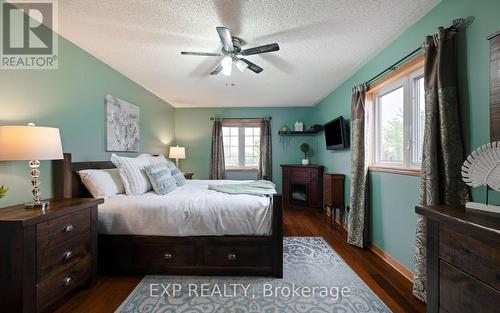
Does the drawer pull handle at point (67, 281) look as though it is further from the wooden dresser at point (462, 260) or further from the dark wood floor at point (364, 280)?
the wooden dresser at point (462, 260)

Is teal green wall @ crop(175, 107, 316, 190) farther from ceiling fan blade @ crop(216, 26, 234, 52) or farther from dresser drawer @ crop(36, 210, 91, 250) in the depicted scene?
dresser drawer @ crop(36, 210, 91, 250)

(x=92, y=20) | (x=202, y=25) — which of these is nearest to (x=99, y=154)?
(x=92, y=20)

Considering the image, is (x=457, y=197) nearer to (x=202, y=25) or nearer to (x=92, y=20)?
(x=202, y=25)

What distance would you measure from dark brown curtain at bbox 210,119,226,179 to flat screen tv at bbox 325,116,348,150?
98.8 inches

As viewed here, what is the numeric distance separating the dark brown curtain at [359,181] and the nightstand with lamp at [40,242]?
9.55 ft

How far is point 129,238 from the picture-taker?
80.5 inches

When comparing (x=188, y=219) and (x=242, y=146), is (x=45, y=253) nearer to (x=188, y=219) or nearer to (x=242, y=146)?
(x=188, y=219)

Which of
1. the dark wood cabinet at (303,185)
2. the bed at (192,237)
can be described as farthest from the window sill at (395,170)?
the dark wood cabinet at (303,185)

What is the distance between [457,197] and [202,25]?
251 centimetres

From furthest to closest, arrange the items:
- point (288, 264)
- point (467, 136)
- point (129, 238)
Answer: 1. point (288, 264)
2. point (129, 238)
3. point (467, 136)

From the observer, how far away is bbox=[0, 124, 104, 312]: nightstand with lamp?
1.31 meters

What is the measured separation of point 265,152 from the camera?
5176 mm

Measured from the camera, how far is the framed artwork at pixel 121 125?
2865 millimetres

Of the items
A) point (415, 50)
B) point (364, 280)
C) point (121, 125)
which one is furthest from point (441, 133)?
point (121, 125)
